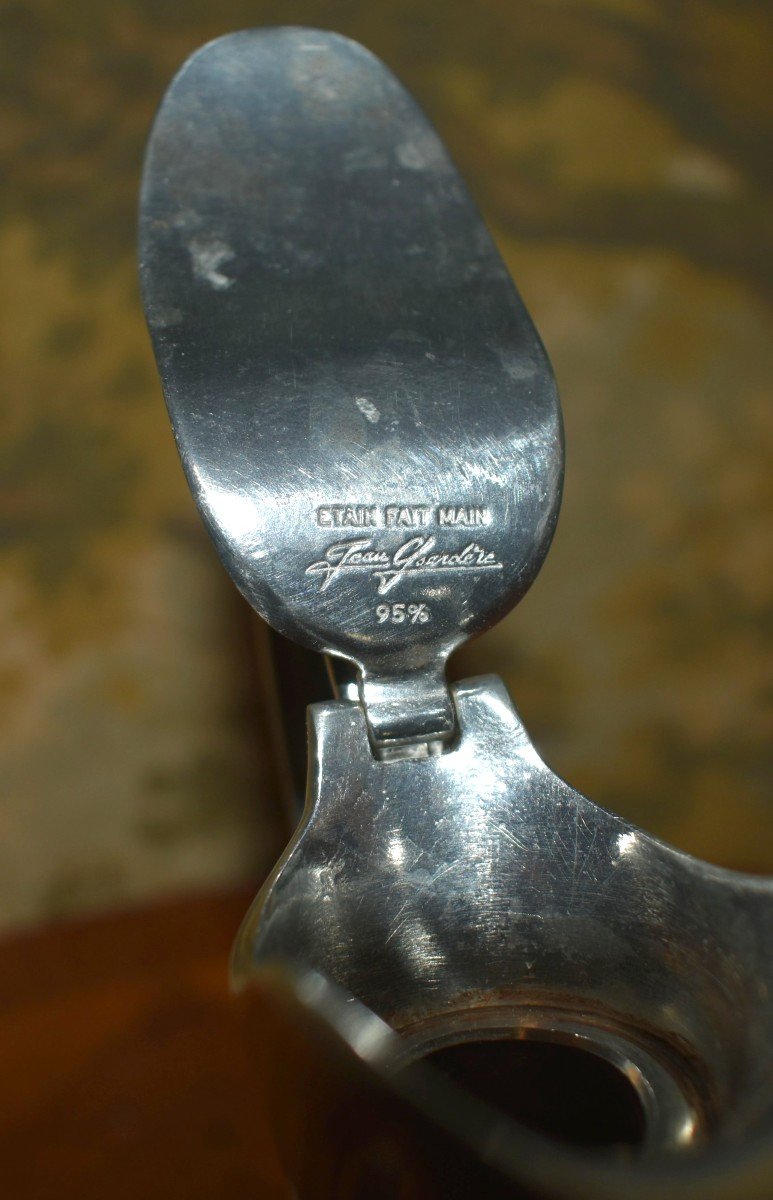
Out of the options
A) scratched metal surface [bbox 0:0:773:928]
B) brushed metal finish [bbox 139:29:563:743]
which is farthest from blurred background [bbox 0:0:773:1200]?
brushed metal finish [bbox 139:29:563:743]

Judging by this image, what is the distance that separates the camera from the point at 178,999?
1.15 ft

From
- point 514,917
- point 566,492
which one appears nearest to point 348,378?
point 514,917

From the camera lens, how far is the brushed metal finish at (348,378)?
0.72 feet

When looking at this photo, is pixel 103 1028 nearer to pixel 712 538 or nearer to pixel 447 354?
pixel 447 354

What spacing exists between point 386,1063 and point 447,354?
167mm

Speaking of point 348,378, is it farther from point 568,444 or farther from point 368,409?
point 568,444

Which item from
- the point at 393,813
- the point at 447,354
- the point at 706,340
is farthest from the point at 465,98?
the point at 393,813

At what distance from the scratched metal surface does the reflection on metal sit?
187mm

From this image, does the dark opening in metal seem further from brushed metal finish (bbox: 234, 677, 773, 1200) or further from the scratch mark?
the scratch mark

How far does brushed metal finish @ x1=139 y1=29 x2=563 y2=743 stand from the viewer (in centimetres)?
22
